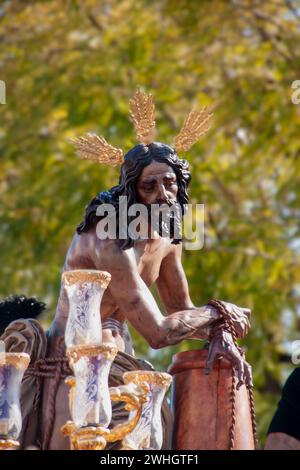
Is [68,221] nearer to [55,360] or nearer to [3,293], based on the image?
[3,293]

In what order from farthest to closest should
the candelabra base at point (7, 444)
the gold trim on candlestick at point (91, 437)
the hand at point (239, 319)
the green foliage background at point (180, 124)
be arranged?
the green foliage background at point (180, 124) < the hand at point (239, 319) < the candelabra base at point (7, 444) < the gold trim on candlestick at point (91, 437)

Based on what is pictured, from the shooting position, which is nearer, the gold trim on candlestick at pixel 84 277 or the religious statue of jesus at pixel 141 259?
the gold trim on candlestick at pixel 84 277

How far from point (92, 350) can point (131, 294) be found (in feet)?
3.51

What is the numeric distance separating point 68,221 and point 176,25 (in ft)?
10.1

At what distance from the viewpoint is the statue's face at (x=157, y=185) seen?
935cm

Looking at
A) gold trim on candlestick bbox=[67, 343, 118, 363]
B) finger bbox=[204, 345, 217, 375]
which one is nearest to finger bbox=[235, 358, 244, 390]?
finger bbox=[204, 345, 217, 375]

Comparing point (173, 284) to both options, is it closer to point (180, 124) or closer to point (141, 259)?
point (141, 259)

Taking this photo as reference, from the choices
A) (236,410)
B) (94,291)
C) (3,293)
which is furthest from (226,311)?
(3,293)

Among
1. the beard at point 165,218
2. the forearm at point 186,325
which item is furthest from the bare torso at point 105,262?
the forearm at point 186,325

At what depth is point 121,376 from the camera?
9.18 meters

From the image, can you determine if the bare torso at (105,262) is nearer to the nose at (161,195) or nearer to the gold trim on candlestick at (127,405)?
the nose at (161,195)

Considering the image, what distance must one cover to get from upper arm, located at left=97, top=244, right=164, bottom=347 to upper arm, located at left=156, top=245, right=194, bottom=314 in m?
0.63

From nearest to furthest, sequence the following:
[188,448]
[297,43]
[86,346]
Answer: [86,346] → [188,448] → [297,43]

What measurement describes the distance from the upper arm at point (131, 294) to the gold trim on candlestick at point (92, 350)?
102cm
